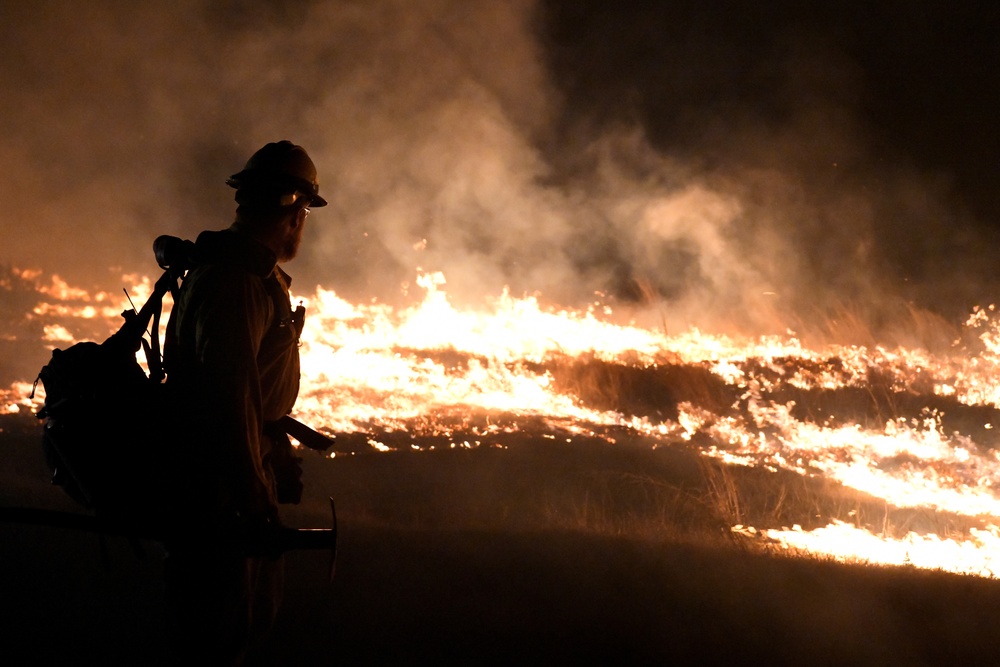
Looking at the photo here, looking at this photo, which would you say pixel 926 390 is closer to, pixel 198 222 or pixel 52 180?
pixel 198 222

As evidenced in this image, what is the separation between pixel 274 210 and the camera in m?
3.04

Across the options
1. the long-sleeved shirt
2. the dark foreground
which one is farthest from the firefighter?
the dark foreground

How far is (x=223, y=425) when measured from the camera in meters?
2.40

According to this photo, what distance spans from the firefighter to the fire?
965cm

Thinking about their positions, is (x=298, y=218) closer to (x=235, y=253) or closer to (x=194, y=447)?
(x=235, y=253)

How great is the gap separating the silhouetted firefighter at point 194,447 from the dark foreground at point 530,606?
6.50 feet

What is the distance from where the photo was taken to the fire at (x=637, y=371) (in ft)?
39.7

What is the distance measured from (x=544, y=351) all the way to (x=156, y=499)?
12.6m

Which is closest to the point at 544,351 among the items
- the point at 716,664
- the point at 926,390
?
the point at 926,390

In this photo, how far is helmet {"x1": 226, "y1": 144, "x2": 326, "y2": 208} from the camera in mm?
3088

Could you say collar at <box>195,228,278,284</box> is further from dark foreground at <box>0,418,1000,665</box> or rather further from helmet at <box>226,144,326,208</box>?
dark foreground at <box>0,418,1000,665</box>

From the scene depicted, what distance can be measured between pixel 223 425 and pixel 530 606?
303 centimetres

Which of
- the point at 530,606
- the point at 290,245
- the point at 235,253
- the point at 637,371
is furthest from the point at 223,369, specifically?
the point at 637,371

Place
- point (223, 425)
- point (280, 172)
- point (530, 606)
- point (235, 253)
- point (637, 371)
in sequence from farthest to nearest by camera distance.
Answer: point (637, 371), point (530, 606), point (280, 172), point (235, 253), point (223, 425)
